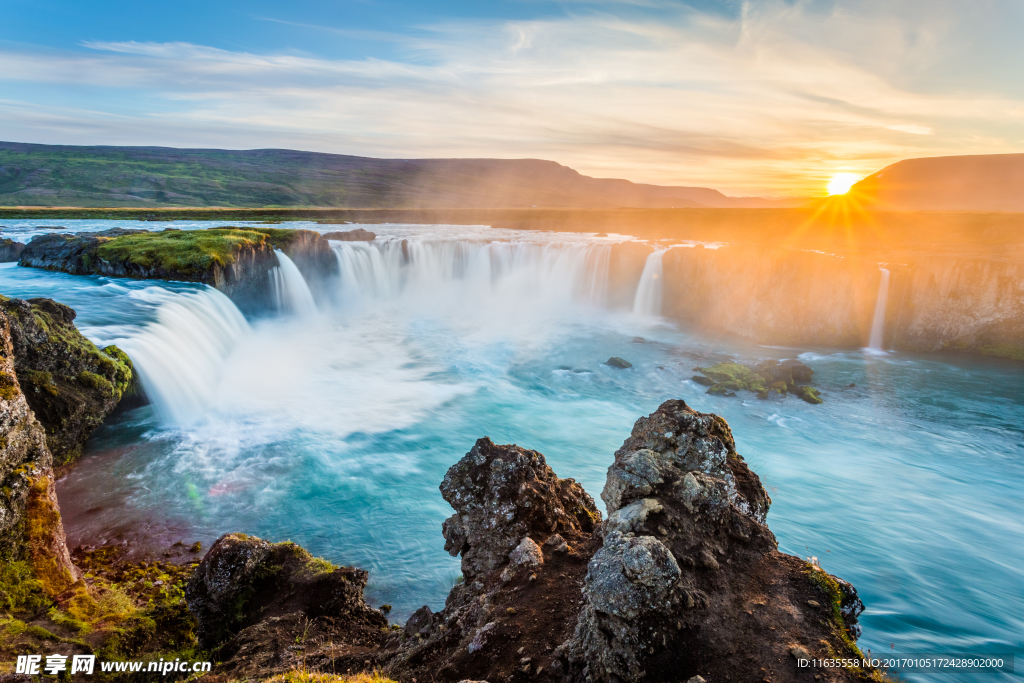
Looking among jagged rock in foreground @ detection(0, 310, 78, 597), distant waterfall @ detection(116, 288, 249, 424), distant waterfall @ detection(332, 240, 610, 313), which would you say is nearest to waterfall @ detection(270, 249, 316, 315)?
distant waterfall @ detection(332, 240, 610, 313)

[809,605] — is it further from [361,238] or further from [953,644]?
[361,238]

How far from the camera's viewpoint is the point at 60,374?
1375 centimetres

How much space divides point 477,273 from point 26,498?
42344 mm

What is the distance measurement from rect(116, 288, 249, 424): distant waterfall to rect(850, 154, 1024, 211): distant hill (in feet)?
409

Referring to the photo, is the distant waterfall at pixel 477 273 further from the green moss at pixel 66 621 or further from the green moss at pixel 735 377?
the green moss at pixel 66 621

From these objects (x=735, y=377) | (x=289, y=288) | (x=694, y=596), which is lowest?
(x=735, y=377)

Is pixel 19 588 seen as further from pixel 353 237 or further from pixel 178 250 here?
pixel 353 237

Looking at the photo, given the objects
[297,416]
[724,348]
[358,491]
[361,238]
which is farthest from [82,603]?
[361,238]

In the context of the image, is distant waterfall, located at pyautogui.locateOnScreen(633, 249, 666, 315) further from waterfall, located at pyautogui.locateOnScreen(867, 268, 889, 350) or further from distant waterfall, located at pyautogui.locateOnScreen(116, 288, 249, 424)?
distant waterfall, located at pyautogui.locateOnScreen(116, 288, 249, 424)

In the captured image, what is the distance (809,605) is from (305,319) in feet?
122

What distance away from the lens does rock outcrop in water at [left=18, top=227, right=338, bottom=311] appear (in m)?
29.6

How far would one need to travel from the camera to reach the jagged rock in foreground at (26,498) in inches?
304

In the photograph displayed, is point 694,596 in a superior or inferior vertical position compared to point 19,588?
superior

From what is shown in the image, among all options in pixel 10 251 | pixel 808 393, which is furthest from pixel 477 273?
pixel 10 251
